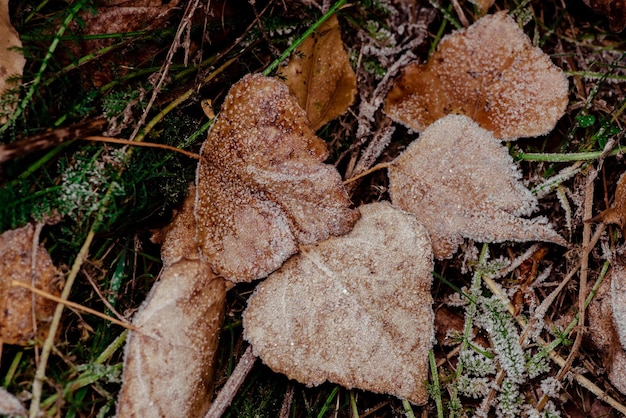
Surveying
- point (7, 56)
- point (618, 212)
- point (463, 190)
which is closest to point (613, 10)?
point (618, 212)

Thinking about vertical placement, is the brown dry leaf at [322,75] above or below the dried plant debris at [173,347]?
above

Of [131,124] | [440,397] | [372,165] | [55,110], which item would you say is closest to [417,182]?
[372,165]

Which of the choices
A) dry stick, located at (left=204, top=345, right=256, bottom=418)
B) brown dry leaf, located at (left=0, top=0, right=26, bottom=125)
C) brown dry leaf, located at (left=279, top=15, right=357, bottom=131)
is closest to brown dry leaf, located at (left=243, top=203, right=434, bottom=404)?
dry stick, located at (left=204, top=345, right=256, bottom=418)

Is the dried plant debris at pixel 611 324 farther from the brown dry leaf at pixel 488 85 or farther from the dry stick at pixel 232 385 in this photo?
the dry stick at pixel 232 385

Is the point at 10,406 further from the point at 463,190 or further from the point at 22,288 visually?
the point at 463,190

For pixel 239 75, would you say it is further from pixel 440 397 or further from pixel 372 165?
pixel 440 397

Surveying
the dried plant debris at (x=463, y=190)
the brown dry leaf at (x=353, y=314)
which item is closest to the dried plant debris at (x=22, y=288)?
the brown dry leaf at (x=353, y=314)

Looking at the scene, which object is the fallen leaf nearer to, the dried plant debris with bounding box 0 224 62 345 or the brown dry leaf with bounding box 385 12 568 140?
the dried plant debris with bounding box 0 224 62 345
